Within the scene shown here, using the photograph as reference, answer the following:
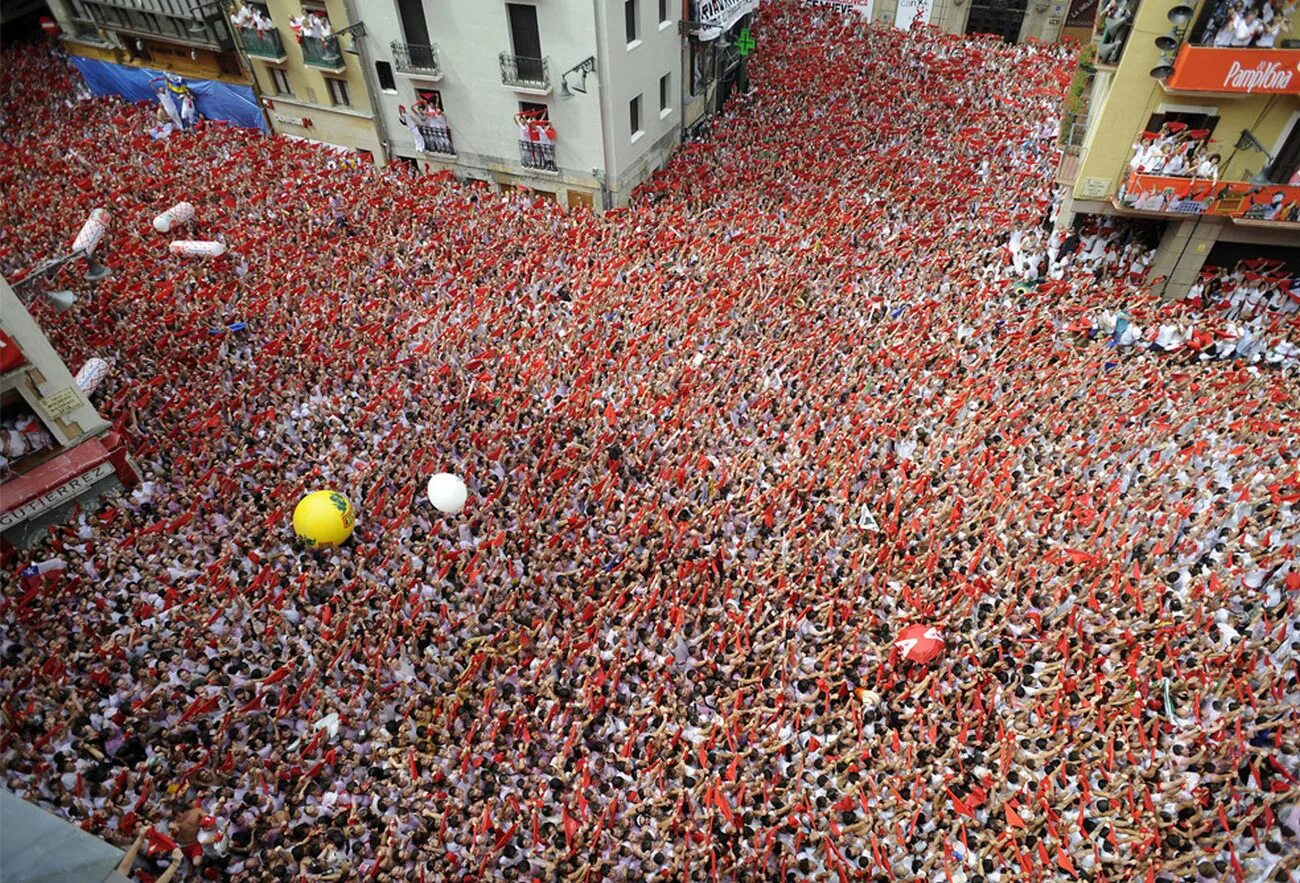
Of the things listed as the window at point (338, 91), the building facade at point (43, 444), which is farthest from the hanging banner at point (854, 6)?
the building facade at point (43, 444)

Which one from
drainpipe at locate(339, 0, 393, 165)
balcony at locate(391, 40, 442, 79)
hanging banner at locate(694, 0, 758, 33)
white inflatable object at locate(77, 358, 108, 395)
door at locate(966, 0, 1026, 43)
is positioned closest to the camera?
white inflatable object at locate(77, 358, 108, 395)

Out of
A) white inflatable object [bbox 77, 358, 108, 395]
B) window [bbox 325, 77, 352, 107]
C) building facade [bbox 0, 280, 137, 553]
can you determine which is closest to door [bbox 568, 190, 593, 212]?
window [bbox 325, 77, 352, 107]

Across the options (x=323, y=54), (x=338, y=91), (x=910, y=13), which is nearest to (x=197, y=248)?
(x=323, y=54)

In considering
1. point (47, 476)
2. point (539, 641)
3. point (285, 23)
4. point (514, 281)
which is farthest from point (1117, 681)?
point (285, 23)

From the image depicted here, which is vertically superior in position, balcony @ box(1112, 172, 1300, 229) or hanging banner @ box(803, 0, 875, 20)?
balcony @ box(1112, 172, 1300, 229)

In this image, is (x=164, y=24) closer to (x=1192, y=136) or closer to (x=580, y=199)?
(x=580, y=199)

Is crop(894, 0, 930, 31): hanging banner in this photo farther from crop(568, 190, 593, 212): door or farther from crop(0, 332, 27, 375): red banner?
crop(0, 332, 27, 375): red banner
